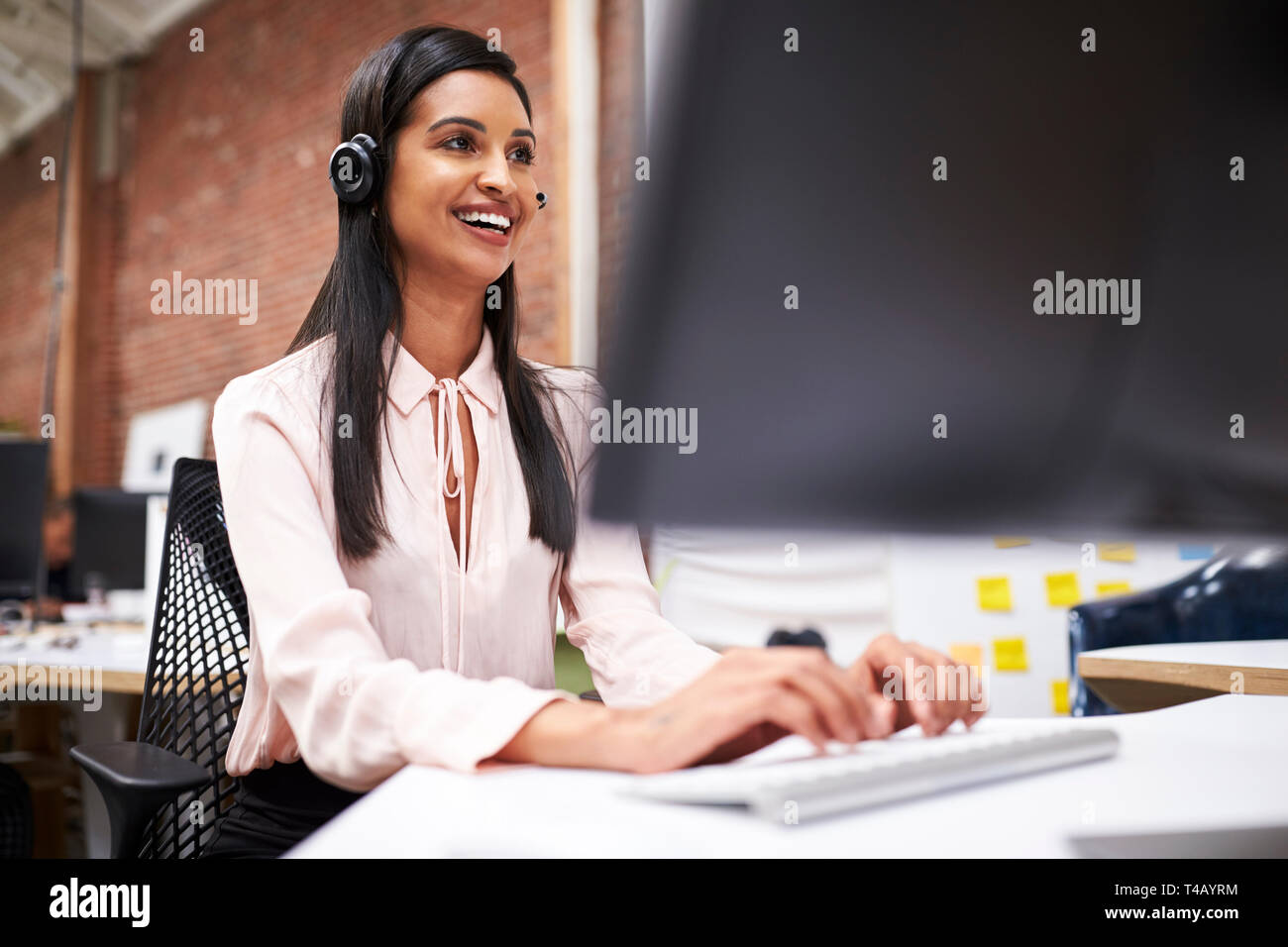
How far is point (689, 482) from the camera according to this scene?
8.6 inches

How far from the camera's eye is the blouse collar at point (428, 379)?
0.89 meters

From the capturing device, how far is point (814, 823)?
36 cm

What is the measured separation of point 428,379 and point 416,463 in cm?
8

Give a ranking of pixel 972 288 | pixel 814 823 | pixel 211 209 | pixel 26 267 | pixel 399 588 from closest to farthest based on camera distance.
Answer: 1. pixel 972 288
2. pixel 814 823
3. pixel 399 588
4. pixel 211 209
5. pixel 26 267

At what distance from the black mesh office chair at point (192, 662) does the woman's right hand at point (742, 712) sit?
0.54 meters

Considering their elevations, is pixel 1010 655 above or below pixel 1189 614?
below

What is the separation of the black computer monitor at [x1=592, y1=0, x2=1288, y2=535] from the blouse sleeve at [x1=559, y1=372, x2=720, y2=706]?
1.87ft

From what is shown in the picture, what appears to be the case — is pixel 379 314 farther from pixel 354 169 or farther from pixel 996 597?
pixel 996 597

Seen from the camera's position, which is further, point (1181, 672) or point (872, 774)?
point (1181, 672)

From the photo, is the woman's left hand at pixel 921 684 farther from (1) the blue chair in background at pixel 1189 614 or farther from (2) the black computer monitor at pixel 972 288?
(1) the blue chair in background at pixel 1189 614

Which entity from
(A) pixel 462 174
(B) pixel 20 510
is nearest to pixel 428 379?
(A) pixel 462 174

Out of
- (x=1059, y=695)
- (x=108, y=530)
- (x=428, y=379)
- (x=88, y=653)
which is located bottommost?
(x=1059, y=695)

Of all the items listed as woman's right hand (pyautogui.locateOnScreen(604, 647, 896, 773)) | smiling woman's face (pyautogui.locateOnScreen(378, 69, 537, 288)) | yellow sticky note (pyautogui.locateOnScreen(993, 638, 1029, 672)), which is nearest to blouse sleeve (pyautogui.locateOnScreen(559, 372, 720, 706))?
smiling woman's face (pyautogui.locateOnScreen(378, 69, 537, 288))

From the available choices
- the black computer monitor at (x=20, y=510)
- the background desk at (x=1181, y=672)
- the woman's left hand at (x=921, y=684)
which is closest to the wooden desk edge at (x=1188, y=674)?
the background desk at (x=1181, y=672)
